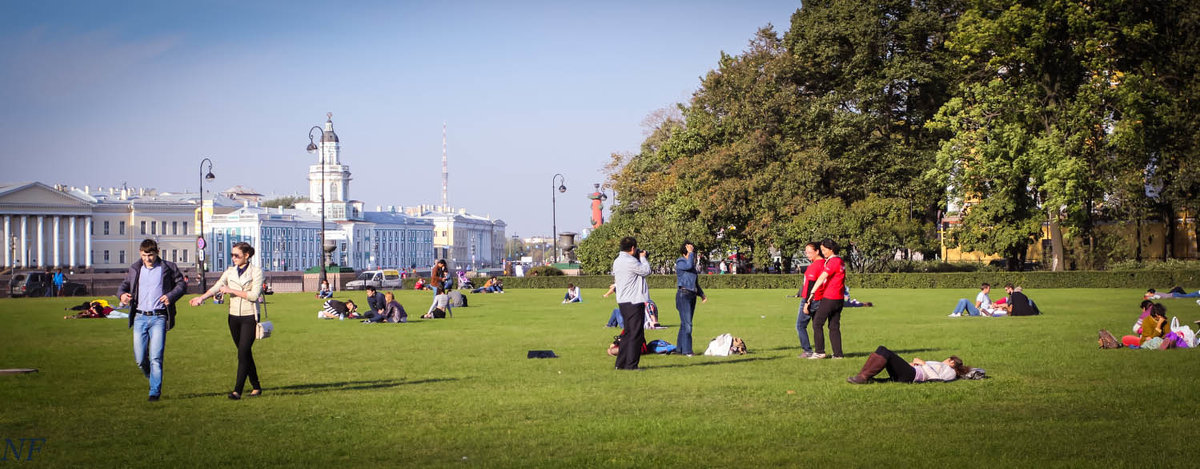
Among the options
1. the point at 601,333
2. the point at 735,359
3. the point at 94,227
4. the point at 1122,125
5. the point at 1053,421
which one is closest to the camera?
the point at 1053,421

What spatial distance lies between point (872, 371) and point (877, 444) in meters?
3.89

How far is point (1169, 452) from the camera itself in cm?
855

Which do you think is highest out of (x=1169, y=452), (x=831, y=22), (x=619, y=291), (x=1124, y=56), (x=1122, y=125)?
(x=831, y=22)

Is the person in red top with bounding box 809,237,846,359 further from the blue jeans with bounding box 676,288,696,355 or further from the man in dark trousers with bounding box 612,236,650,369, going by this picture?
the man in dark trousers with bounding box 612,236,650,369

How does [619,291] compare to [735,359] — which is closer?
[619,291]

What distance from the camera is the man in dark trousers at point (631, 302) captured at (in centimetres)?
1505

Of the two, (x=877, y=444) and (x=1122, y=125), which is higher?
(x=1122, y=125)

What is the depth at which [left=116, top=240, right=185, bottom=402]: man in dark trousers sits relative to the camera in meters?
12.4

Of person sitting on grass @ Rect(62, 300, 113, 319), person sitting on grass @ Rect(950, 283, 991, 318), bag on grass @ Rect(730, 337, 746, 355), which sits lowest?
bag on grass @ Rect(730, 337, 746, 355)

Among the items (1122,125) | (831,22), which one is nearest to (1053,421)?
(1122,125)

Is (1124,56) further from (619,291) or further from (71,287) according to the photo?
(71,287)

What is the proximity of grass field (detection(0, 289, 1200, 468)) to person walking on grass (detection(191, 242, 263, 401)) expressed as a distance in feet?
1.70

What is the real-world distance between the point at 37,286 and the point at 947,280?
150 ft

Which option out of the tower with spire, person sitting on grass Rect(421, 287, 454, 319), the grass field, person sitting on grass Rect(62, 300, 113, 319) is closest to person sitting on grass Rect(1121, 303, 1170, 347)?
the grass field
